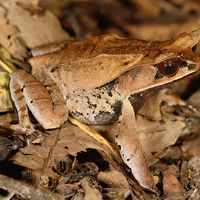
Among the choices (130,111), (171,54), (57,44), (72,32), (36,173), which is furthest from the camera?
(72,32)

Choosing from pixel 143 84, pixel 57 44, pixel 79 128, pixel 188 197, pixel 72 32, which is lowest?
pixel 188 197

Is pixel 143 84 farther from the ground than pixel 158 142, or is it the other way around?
pixel 143 84

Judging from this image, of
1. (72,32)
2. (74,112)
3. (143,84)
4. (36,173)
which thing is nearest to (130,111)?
(143,84)

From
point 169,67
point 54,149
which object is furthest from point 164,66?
point 54,149

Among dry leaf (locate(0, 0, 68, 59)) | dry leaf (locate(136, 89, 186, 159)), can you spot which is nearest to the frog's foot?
dry leaf (locate(136, 89, 186, 159))

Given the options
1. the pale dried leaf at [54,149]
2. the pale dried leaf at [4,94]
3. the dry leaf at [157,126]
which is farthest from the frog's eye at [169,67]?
the pale dried leaf at [4,94]

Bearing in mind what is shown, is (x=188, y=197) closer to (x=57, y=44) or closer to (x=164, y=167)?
(x=164, y=167)

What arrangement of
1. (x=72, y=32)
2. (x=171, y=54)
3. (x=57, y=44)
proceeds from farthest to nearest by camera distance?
(x=72, y=32) → (x=57, y=44) → (x=171, y=54)

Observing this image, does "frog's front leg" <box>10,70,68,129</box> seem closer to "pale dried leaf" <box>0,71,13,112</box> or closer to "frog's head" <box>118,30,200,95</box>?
"pale dried leaf" <box>0,71,13,112</box>

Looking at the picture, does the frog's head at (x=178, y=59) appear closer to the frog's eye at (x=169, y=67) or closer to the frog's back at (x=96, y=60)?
the frog's eye at (x=169, y=67)
